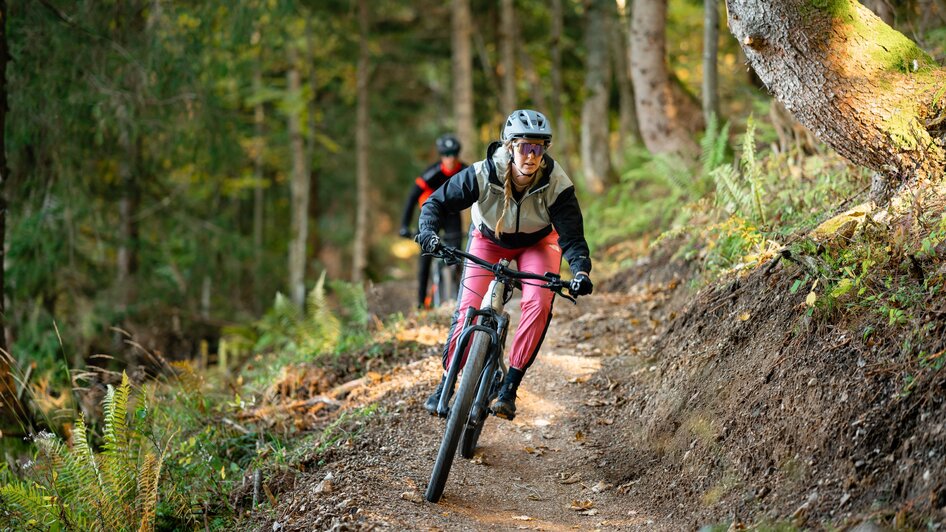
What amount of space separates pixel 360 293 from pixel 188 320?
5.90 m

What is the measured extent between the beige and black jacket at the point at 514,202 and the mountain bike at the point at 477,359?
36cm

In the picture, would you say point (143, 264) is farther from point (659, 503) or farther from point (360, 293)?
point (659, 503)

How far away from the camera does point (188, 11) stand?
41.4 feet

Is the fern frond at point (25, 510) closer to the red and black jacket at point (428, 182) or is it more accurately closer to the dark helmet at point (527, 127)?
the dark helmet at point (527, 127)

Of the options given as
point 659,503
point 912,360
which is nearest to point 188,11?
point 659,503

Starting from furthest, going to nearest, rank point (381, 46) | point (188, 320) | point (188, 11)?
point (381, 46) → point (188, 320) → point (188, 11)

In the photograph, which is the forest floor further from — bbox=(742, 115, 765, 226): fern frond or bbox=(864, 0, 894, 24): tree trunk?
bbox=(864, 0, 894, 24): tree trunk

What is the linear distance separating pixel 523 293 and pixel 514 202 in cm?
67

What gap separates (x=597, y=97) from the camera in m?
17.7

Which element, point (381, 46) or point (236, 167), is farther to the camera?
point (381, 46)

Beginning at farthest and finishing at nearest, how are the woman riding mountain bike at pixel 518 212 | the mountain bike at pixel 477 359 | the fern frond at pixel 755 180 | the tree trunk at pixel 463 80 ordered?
the tree trunk at pixel 463 80 < the fern frond at pixel 755 180 < the woman riding mountain bike at pixel 518 212 < the mountain bike at pixel 477 359

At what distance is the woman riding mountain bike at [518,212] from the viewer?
5.71 metres

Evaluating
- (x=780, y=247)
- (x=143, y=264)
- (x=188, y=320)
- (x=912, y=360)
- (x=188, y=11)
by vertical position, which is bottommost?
(x=188, y=320)

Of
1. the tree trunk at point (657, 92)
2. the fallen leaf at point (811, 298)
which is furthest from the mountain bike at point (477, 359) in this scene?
the tree trunk at point (657, 92)
